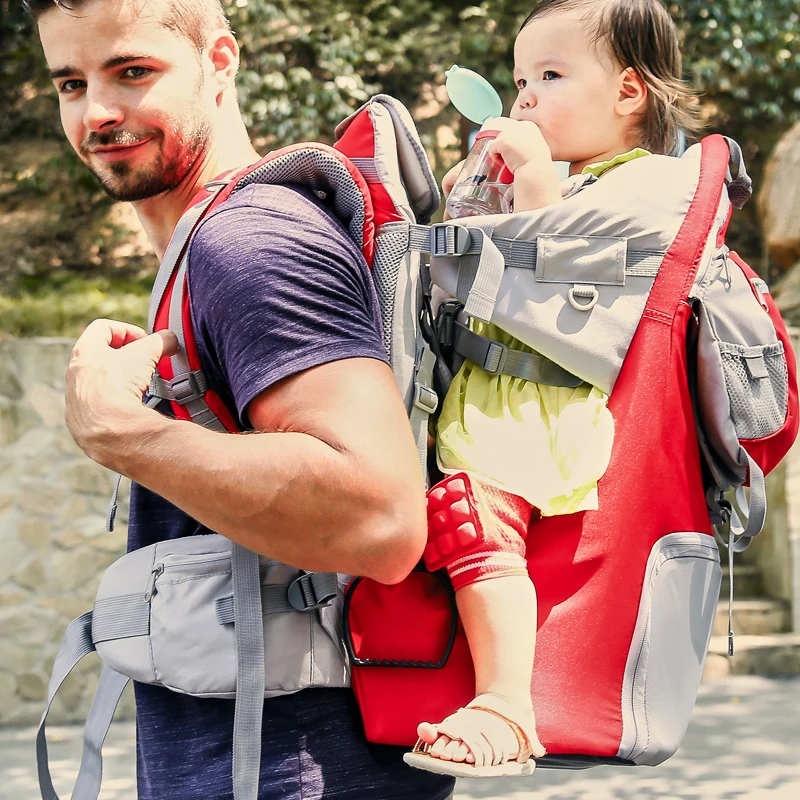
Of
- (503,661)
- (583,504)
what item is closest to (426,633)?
(503,661)

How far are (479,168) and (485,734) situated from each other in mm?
852

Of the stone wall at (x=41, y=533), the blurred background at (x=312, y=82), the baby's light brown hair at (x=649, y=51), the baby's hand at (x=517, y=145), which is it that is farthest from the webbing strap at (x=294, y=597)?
the blurred background at (x=312, y=82)

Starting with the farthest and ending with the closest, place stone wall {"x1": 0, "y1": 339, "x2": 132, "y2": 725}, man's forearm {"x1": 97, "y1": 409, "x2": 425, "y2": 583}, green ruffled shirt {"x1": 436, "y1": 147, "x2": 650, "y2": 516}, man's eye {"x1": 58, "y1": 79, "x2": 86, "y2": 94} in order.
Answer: stone wall {"x1": 0, "y1": 339, "x2": 132, "y2": 725} < man's eye {"x1": 58, "y1": 79, "x2": 86, "y2": 94} < green ruffled shirt {"x1": 436, "y1": 147, "x2": 650, "y2": 516} < man's forearm {"x1": 97, "y1": 409, "x2": 425, "y2": 583}

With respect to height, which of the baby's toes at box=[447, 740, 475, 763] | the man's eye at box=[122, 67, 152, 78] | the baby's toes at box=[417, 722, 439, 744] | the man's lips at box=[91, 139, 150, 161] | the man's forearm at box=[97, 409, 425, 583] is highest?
the man's eye at box=[122, 67, 152, 78]

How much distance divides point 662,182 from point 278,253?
55 cm

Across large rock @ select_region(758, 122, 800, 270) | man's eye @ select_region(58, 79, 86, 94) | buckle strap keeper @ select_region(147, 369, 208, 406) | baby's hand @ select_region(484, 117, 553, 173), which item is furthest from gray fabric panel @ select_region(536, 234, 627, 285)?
large rock @ select_region(758, 122, 800, 270)

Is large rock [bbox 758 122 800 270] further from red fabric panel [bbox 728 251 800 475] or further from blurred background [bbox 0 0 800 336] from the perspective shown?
red fabric panel [bbox 728 251 800 475]

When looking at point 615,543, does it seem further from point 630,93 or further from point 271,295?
point 630,93

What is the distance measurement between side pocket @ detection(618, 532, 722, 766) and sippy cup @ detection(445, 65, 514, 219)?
618mm

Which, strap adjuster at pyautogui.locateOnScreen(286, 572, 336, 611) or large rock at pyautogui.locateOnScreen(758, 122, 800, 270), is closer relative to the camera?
strap adjuster at pyautogui.locateOnScreen(286, 572, 336, 611)

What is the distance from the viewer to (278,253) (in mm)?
1207

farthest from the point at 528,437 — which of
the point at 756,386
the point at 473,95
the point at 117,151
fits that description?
the point at 117,151

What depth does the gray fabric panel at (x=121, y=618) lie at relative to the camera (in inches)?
52.0

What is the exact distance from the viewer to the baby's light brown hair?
1829mm
